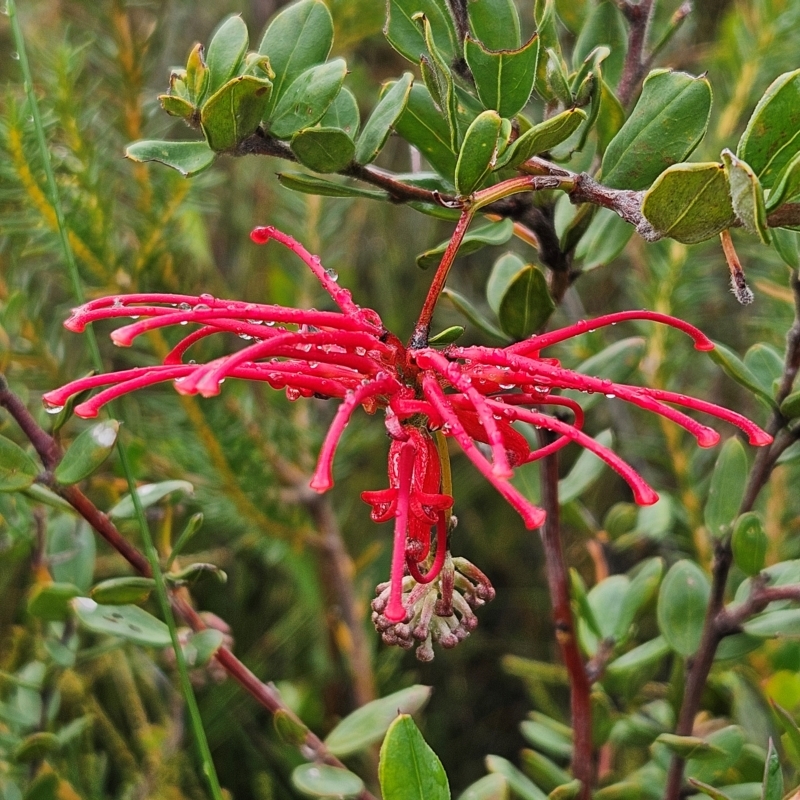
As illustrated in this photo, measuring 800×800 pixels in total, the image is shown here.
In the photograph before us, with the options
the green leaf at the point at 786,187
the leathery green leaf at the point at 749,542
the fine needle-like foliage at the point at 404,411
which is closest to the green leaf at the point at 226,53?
the fine needle-like foliage at the point at 404,411

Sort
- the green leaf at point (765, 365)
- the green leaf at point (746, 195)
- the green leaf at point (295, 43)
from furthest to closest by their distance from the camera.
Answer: the green leaf at point (765, 365), the green leaf at point (295, 43), the green leaf at point (746, 195)

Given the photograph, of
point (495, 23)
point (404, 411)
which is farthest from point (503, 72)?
point (404, 411)

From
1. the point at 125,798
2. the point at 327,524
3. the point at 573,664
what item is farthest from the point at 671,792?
the point at 327,524

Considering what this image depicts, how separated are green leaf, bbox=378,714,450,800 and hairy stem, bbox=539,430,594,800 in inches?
7.2

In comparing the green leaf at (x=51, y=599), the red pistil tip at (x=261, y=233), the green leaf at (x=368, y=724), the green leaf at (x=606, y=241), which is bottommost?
the green leaf at (x=368, y=724)

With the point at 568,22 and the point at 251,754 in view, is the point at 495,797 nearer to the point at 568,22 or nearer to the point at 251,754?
the point at 568,22

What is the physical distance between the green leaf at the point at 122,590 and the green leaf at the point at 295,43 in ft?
0.78

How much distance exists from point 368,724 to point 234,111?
1.05ft

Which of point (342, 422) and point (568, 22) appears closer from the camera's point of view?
point (342, 422)

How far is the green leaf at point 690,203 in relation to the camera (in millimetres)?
309

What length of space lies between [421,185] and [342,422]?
0.16 meters

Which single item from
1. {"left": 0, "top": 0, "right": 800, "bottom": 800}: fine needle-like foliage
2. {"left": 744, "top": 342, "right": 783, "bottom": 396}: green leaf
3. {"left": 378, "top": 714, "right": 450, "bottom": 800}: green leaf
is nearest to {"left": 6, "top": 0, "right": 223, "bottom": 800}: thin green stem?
{"left": 0, "top": 0, "right": 800, "bottom": 800}: fine needle-like foliage

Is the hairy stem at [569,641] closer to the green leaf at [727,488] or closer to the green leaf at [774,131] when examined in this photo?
the green leaf at [727,488]

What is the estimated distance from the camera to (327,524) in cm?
98
